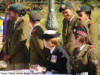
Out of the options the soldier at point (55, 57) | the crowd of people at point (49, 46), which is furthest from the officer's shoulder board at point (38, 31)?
the soldier at point (55, 57)

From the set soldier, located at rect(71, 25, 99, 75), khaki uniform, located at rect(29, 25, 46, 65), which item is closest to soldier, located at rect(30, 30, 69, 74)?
soldier, located at rect(71, 25, 99, 75)

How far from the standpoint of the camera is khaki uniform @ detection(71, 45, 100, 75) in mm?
4781

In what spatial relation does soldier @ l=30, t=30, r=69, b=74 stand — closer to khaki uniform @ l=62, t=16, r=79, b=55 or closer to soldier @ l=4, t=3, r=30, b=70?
soldier @ l=4, t=3, r=30, b=70

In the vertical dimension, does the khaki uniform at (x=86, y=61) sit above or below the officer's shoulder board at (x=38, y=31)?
below

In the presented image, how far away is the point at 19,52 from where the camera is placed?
20.2ft

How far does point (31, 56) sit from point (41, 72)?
4.57 feet

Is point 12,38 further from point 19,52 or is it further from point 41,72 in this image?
point 41,72

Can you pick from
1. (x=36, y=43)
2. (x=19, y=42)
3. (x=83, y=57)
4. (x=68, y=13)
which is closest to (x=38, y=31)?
(x=36, y=43)

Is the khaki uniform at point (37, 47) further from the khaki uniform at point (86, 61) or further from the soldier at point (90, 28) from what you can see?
the soldier at point (90, 28)

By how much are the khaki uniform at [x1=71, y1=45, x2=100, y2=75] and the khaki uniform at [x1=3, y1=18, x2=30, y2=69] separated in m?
1.39

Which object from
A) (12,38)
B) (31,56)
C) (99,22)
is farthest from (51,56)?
(99,22)

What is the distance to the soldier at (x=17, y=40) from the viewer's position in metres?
6.07

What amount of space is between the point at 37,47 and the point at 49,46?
1132 millimetres

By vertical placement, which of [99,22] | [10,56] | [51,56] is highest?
[51,56]
